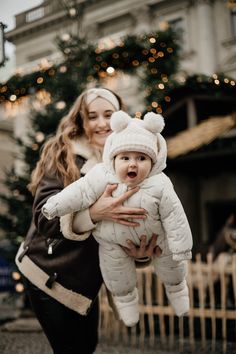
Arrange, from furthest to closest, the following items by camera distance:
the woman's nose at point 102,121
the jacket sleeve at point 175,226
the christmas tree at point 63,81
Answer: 1. the christmas tree at point 63,81
2. the woman's nose at point 102,121
3. the jacket sleeve at point 175,226

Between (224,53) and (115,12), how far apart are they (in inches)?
241

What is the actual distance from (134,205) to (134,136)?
315mm

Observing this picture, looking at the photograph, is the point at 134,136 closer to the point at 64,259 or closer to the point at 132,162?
the point at 132,162

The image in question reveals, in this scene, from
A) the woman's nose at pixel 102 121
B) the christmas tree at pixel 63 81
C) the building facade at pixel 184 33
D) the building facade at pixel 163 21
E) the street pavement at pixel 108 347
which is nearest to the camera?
the woman's nose at pixel 102 121

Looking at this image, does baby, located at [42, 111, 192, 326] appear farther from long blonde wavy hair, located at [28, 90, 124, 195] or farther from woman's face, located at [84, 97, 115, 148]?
woman's face, located at [84, 97, 115, 148]

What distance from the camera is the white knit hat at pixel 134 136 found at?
6.11 ft

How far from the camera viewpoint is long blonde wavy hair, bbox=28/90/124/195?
214cm

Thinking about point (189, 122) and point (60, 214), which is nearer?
point (60, 214)

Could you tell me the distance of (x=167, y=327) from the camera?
238 inches

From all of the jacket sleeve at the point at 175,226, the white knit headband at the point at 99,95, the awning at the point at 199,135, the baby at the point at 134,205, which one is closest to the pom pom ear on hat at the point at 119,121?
the baby at the point at 134,205

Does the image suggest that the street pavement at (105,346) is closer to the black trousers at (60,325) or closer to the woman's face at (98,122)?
the black trousers at (60,325)

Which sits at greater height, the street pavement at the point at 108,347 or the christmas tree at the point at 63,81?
the christmas tree at the point at 63,81

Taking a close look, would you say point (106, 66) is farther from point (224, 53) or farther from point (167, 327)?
point (224, 53)

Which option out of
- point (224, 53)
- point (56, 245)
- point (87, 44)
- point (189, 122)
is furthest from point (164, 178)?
point (224, 53)
